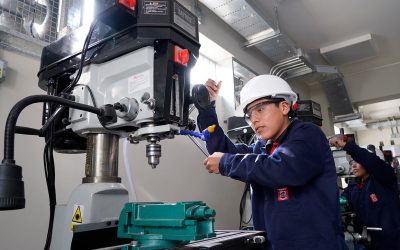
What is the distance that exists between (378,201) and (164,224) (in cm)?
235

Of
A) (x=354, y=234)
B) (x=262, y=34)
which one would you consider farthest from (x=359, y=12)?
(x=354, y=234)

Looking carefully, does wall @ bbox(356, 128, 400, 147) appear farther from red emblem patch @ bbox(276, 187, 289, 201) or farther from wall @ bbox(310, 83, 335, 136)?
red emblem patch @ bbox(276, 187, 289, 201)

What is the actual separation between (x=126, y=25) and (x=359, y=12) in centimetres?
297

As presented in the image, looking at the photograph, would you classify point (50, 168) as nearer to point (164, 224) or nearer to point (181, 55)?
point (164, 224)

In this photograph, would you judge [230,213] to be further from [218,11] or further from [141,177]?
[218,11]

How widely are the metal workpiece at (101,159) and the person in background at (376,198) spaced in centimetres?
185

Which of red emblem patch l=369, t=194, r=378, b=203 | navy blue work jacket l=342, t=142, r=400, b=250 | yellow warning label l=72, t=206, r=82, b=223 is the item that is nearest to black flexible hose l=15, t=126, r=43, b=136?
yellow warning label l=72, t=206, r=82, b=223

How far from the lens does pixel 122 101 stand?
30.7 inches

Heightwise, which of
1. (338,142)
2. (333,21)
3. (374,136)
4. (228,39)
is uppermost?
(333,21)

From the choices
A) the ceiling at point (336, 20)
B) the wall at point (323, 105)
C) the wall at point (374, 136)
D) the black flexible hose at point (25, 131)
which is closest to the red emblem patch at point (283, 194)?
the black flexible hose at point (25, 131)

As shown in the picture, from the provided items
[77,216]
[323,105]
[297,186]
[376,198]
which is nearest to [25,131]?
[77,216]

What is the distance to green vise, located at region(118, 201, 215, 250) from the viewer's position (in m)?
0.69

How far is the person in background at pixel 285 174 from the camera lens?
1025mm

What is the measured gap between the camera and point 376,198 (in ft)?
8.09
